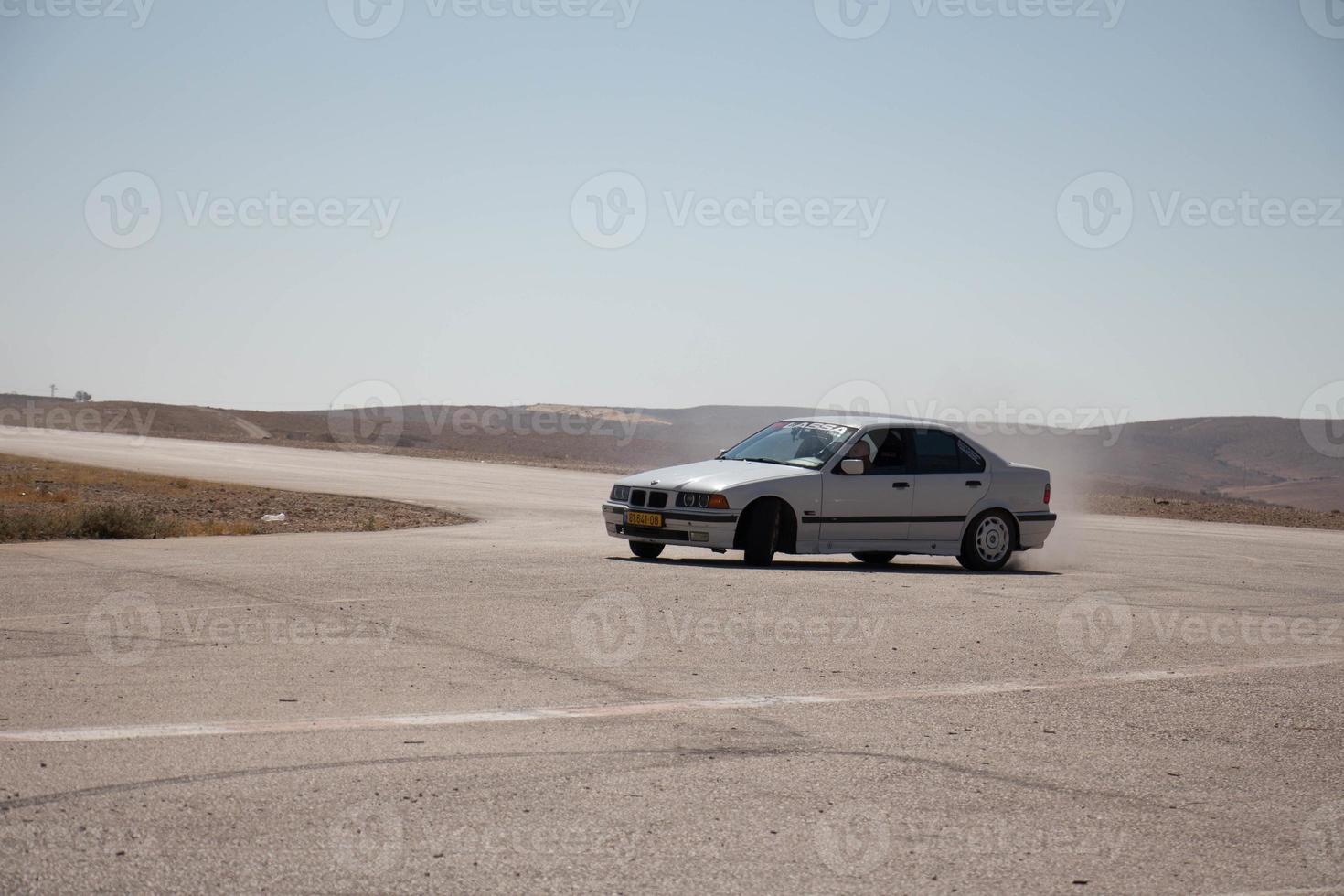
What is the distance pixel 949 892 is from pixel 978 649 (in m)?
5.36

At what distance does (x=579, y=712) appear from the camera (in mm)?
7094

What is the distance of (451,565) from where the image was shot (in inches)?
558

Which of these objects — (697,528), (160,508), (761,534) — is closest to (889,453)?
(761,534)

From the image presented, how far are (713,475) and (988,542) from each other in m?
3.46

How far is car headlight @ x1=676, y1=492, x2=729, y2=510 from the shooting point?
48.7ft

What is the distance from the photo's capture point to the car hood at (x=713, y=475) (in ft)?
49.4

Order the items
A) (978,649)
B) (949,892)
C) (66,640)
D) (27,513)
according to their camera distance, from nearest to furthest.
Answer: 1. (949,892)
2. (66,640)
3. (978,649)
4. (27,513)

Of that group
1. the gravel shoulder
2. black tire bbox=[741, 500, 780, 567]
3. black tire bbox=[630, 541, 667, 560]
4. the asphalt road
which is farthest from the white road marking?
the gravel shoulder

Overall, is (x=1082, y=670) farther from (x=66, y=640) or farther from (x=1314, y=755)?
(x=66, y=640)

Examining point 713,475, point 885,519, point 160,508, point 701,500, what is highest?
point 713,475

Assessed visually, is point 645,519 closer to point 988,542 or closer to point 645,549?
point 645,549

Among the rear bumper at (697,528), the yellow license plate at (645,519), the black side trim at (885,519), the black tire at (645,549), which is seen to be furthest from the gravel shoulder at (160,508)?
the black side trim at (885,519)

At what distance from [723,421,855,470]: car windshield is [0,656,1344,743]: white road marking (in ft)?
22.7

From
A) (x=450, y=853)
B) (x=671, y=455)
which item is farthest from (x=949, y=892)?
(x=671, y=455)
